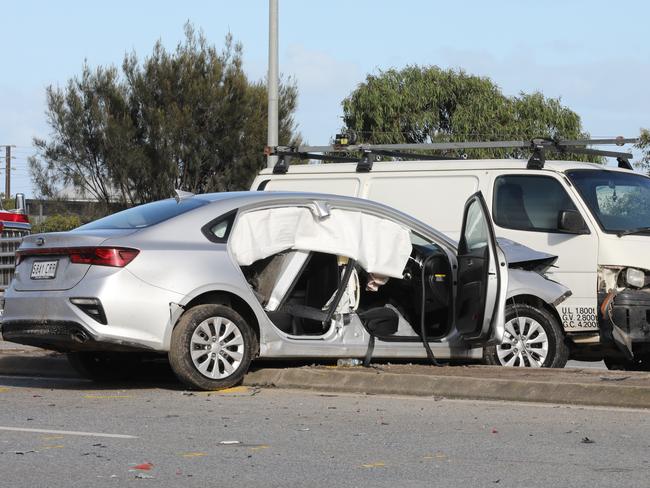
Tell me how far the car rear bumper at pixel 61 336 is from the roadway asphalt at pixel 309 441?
16.2 inches

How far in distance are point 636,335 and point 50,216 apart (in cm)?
4439

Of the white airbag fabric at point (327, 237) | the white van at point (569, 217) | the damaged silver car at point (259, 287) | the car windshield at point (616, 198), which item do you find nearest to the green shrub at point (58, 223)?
the white van at point (569, 217)

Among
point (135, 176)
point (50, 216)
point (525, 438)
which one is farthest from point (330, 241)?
point (50, 216)

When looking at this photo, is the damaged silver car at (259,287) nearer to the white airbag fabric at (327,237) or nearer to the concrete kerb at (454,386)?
the white airbag fabric at (327,237)

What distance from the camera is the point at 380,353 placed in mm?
10883

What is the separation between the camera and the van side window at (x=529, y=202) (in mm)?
12633

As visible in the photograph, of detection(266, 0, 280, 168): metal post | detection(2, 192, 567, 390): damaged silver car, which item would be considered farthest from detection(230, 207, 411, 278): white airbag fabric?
detection(266, 0, 280, 168): metal post

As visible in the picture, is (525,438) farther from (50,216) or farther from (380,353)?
(50,216)

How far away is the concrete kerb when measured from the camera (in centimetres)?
919

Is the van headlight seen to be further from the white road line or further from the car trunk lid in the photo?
the white road line

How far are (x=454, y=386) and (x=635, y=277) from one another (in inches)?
121

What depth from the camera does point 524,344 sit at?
38.0 feet

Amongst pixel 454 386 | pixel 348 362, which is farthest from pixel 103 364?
pixel 454 386

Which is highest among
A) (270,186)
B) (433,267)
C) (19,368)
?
(270,186)
